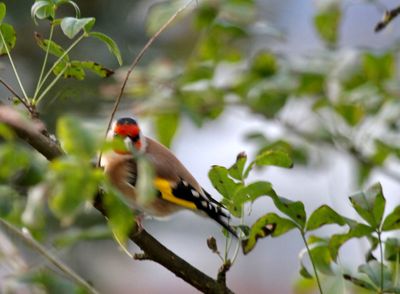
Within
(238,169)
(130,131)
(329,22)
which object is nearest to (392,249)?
(238,169)

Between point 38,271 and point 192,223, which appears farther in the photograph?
point 192,223

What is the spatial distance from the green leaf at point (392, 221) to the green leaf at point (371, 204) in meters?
0.02

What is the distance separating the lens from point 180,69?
2.35 meters

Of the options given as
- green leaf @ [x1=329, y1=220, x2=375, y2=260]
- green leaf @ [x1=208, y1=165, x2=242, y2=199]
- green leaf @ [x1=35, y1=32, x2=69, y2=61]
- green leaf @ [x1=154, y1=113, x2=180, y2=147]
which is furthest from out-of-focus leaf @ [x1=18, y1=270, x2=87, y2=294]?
green leaf @ [x1=154, y1=113, x2=180, y2=147]

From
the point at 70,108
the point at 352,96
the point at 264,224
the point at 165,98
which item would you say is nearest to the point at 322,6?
the point at 352,96

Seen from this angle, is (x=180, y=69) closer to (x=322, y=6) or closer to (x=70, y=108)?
(x=322, y=6)

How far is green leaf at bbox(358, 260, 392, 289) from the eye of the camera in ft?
4.15

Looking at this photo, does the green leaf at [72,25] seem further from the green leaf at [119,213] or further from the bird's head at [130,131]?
the bird's head at [130,131]

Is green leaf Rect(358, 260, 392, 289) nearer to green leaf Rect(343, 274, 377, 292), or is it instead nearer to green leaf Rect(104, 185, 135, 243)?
green leaf Rect(343, 274, 377, 292)

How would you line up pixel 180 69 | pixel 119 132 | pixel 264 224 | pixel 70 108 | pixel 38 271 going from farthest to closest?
pixel 70 108, pixel 180 69, pixel 119 132, pixel 264 224, pixel 38 271

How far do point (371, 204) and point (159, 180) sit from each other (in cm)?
48

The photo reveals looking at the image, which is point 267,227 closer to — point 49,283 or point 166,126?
point 49,283

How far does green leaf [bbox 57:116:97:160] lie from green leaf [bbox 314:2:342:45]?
1.61 metres

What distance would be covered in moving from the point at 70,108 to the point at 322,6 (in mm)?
1506
